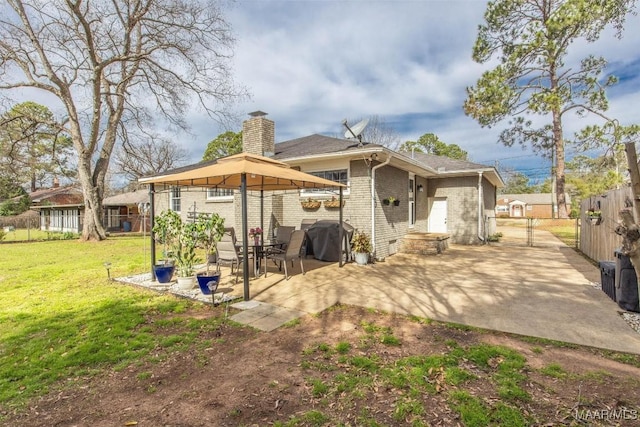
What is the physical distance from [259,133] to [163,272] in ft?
20.9

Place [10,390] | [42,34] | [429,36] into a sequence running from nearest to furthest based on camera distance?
[10,390] → [429,36] → [42,34]

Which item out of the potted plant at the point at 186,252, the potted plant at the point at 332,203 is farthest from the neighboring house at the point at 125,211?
the potted plant at the point at 186,252

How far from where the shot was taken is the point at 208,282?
5309 millimetres

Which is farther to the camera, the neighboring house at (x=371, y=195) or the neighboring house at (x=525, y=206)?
the neighboring house at (x=525, y=206)

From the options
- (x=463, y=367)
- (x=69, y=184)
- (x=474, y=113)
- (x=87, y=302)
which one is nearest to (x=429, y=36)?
(x=474, y=113)

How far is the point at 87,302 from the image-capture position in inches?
217

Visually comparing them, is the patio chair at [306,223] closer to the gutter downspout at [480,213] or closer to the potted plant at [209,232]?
the potted plant at [209,232]

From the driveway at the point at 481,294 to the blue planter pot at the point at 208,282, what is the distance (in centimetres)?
77

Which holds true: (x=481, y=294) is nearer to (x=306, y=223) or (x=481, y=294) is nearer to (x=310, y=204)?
(x=306, y=223)

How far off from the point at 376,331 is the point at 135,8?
18.0 meters

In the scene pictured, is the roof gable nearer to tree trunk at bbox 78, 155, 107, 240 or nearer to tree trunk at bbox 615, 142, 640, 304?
tree trunk at bbox 78, 155, 107, 240

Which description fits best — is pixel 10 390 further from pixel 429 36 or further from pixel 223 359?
pixel 429 36

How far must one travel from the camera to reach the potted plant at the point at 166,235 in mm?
6094

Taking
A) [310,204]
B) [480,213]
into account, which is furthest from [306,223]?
[480,213]
